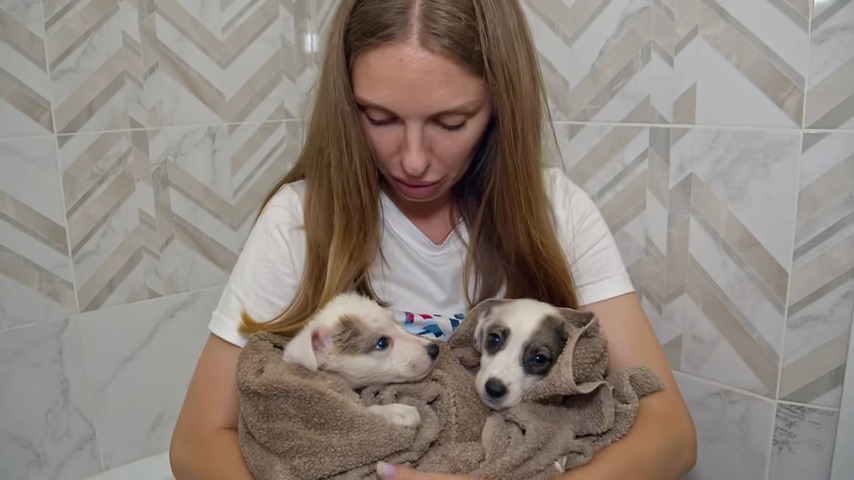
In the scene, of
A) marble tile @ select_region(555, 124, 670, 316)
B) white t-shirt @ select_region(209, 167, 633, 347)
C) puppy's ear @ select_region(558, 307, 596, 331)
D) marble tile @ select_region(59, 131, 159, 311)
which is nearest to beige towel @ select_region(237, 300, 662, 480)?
puppy's ear @ select_region(558, 307, 596, 331)

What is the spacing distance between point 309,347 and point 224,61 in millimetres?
1059

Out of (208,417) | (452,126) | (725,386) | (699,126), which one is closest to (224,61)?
(452,126)

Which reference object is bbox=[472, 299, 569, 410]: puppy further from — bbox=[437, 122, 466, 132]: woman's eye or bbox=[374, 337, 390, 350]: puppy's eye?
bbox=[437, 122, 466, 132]: woman's eye

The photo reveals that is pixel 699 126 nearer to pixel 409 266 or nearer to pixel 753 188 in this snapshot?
pixel 753 188

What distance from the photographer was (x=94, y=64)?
5.12 ft

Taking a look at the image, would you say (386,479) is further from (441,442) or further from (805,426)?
(805,426)

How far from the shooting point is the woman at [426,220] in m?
1.09

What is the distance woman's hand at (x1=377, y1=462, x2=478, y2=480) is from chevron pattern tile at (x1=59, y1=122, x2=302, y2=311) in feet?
3.34

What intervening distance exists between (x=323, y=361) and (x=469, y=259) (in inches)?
15.1

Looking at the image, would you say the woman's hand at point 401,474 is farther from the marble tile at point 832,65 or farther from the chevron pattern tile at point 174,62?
the chevron pattern tile at point 174,62

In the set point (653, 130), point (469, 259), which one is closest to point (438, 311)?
point (469, 259)

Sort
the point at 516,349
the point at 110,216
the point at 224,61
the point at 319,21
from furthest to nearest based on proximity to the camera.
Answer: the point at 319,21
the point at 224,61
the point at 110,216
the point at 516,349

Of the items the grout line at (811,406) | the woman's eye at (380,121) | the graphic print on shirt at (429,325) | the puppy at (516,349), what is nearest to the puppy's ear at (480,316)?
the puppy at (516,349)

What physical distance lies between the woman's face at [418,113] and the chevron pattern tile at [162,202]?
0.74 meters
